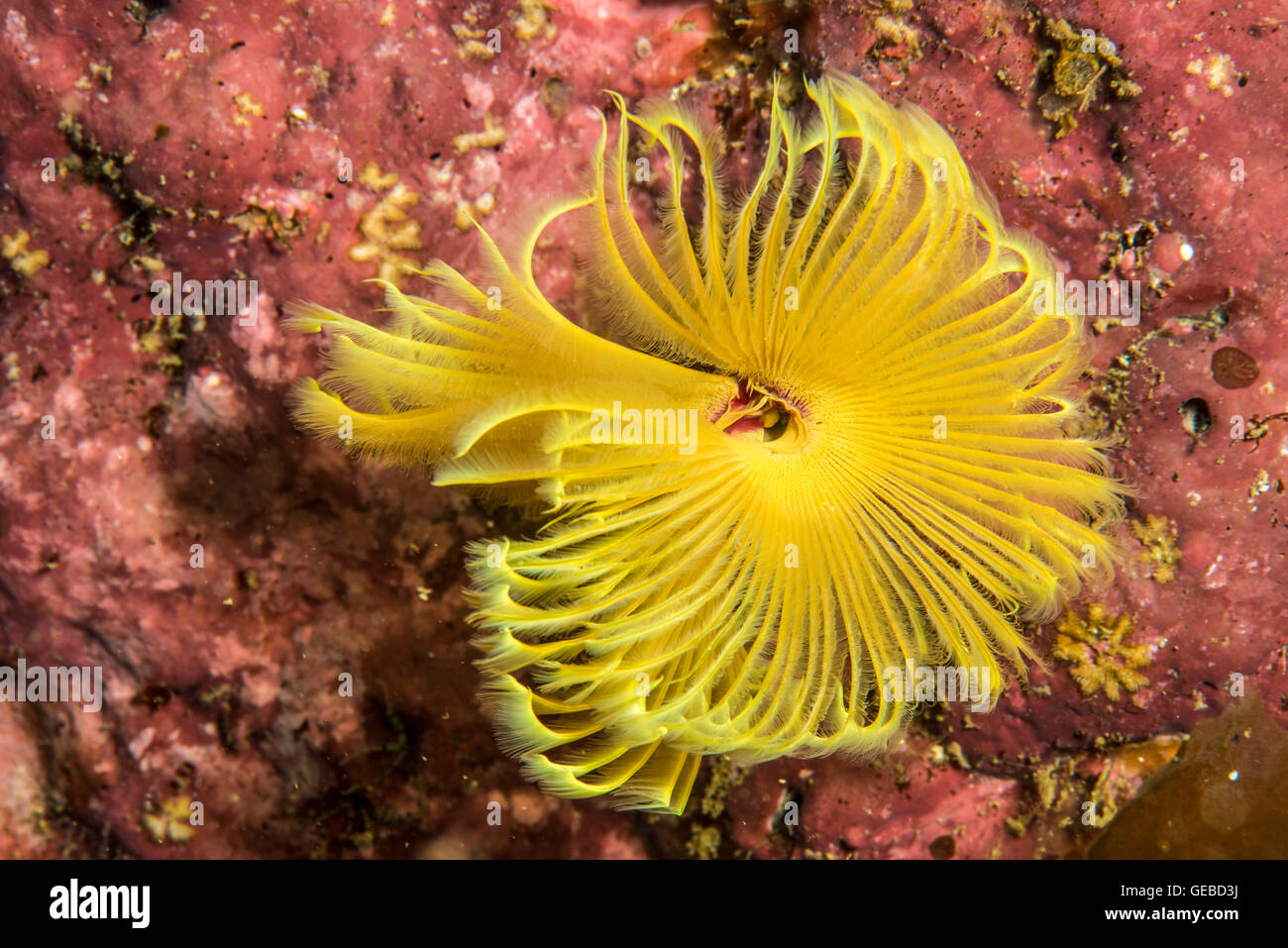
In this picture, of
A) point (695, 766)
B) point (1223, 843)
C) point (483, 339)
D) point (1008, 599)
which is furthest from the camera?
point (1223, 843)

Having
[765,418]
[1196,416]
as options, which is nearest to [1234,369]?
[1196,416]

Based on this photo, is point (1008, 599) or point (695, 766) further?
point (695, 766)

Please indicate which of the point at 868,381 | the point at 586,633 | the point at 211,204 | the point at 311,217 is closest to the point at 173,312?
the point at 211,204

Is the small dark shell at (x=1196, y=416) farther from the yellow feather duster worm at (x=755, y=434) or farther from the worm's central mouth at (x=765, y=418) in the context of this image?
the worm's central mouth at (x=765, y=418)

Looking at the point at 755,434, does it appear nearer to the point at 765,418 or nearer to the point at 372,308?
the point at 765,418

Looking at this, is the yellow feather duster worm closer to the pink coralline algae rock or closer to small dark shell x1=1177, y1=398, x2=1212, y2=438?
the pink coralline algae rock

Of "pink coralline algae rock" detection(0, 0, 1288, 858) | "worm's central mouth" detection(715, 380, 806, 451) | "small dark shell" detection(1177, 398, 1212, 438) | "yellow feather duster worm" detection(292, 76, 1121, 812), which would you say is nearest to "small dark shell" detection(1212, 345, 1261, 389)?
"pink coralline algae rock" detection(0, 0, 1288, 858)

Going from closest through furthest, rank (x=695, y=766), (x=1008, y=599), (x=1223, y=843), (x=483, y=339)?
(x=483, y=339) < (x=1008, y=599) < (x=695, y=766) < (x=1223, y=843)

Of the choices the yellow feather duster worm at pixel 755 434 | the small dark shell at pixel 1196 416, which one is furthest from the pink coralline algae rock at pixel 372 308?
the yellow feather duster worm at pixel 755 434

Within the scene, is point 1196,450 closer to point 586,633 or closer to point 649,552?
point 649,552
